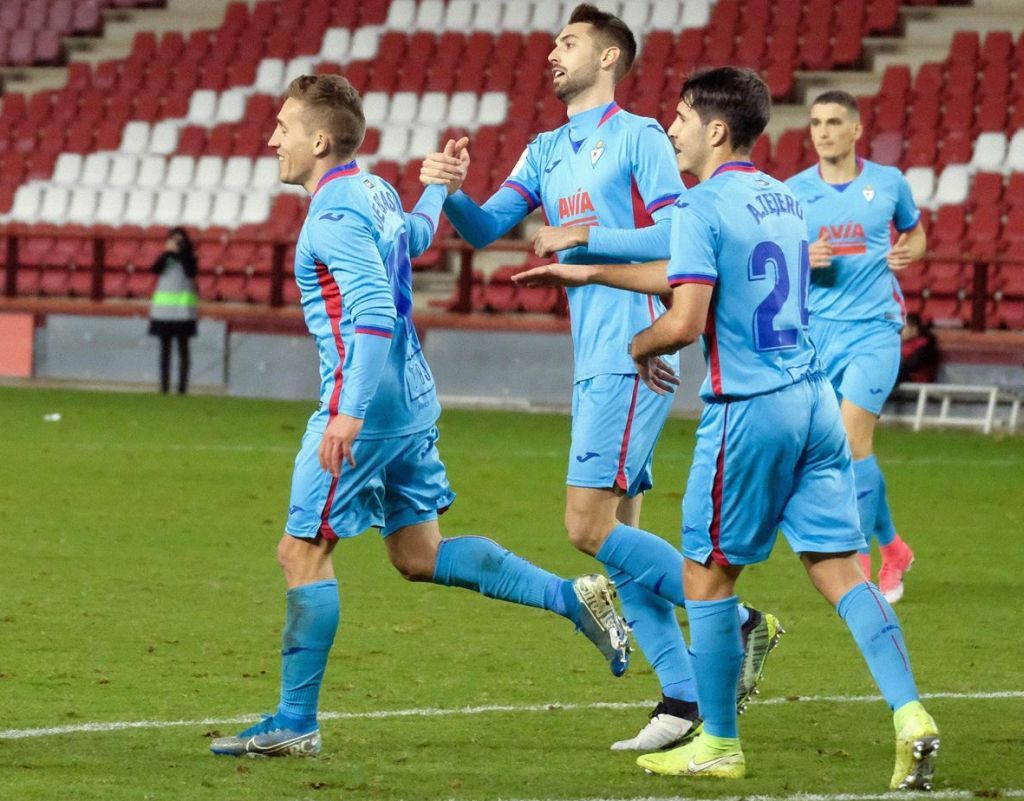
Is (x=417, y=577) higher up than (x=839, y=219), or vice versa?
(x=839, y=219)

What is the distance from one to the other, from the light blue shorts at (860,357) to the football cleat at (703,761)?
3623mm

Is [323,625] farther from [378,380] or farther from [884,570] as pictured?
[884,570]

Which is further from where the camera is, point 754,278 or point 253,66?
point 253,66

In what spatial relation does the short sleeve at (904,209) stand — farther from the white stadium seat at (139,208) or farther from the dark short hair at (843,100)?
the white stadium seat at (139,208)

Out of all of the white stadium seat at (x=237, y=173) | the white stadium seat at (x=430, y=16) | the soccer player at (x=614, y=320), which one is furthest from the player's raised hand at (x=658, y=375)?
the white stadium seat at (x=430, y=16)

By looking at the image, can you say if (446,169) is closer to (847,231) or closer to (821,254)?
(821,254)

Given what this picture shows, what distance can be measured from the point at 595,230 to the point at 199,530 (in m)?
5.33

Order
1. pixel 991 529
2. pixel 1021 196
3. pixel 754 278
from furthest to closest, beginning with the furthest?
pixel 1021 196 → pixel 991 529 → pixel 754 278

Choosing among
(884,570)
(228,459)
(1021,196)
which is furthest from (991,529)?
(1021,196)

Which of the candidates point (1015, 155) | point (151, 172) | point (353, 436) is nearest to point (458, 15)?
point (151, 172)

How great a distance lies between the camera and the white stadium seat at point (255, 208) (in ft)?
81.7

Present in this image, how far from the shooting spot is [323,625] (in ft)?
17.7

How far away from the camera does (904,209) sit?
29.0ft

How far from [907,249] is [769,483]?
4.00 m
